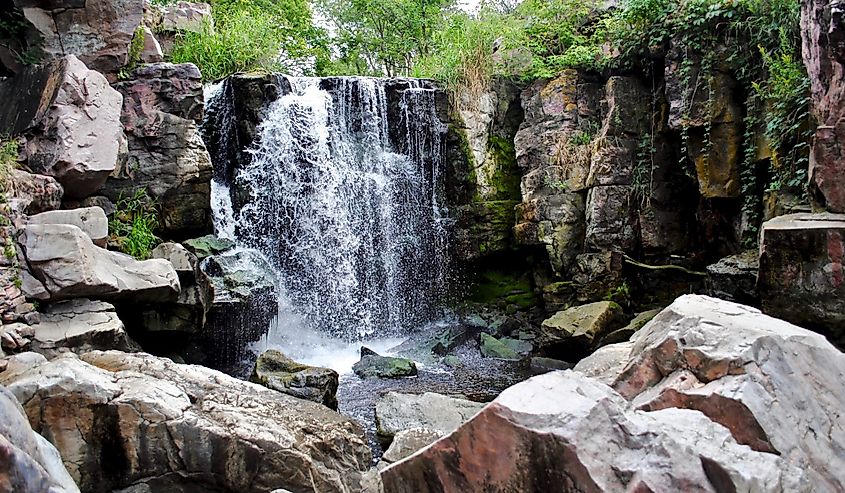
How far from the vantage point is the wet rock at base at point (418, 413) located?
5.55 metres

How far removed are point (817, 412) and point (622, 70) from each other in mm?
8618

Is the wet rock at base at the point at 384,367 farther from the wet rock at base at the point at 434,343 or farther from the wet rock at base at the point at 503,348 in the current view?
the wet rock at base at the point at 503,348

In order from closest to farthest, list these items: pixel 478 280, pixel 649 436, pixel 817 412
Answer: pixel 649 436 → pixel 817 412 → pixel 478 280

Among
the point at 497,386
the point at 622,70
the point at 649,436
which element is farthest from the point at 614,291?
the point at 649,436

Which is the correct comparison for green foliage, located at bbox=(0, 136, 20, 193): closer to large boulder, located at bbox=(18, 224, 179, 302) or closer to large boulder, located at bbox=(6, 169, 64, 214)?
large boulder, located at bbox=(6, 169, 64, 214)

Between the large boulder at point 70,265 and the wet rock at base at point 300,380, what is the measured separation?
1.64 meters

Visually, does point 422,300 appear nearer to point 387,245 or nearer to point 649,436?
point 387,245

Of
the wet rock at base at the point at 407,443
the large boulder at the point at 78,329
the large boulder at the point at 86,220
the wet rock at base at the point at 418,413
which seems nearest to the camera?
the wet rock at base at the point at 407,443

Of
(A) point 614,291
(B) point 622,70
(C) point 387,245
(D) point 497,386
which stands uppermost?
(B) point 622,70

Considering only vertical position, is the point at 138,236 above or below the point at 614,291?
above

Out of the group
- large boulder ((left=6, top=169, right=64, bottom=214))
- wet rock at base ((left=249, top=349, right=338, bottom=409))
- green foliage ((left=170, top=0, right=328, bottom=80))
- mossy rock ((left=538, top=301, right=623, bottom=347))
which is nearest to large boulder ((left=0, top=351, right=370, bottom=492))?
large boulder ((left=6, top=169, right=64, bottom=214))

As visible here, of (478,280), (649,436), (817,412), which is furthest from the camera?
(478,280)

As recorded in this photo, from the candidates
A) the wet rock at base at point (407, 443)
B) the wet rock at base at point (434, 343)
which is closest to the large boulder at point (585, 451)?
the wet rock at base at point (407, 443)

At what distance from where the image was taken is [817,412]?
2656 mm
